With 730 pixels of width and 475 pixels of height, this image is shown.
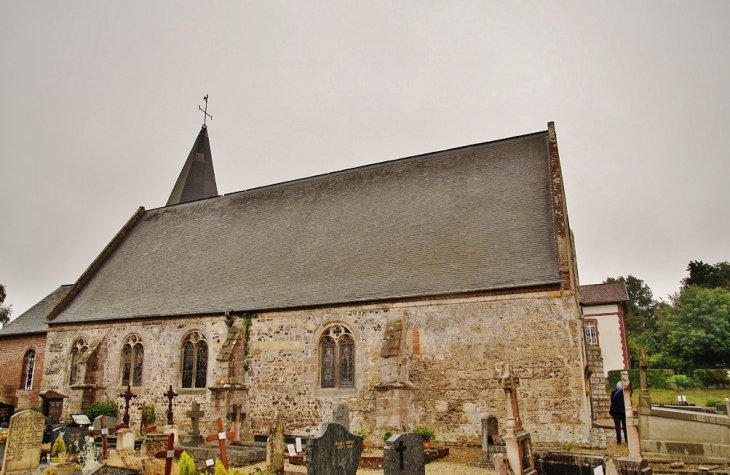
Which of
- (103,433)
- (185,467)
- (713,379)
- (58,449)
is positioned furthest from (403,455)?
(713,379)

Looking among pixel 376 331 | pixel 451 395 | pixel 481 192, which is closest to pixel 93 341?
pixel 376 331

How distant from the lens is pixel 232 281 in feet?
63.7

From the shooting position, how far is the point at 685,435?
463 inches

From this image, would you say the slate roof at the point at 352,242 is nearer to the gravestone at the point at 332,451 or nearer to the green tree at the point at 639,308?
the gravestone at the point at 332,451

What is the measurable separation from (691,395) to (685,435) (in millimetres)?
22089

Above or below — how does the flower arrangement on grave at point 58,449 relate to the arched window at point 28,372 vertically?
below

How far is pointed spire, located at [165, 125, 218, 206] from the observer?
2984cm

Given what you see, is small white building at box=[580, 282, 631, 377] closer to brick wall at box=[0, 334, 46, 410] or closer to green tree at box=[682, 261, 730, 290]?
brick wall at box=[0, 334, 46, 410]

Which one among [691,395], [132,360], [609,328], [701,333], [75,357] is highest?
[609,328]

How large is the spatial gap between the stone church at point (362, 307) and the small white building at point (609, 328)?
19.2 meters

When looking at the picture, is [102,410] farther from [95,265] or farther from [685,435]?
[685,435]

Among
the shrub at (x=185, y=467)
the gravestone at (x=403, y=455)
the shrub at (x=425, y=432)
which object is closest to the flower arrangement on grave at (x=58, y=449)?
the shrub at (x=185, y=467)

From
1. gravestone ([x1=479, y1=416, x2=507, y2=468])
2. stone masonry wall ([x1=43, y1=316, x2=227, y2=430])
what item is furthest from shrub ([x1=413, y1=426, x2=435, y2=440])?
stone masonry wall ([x1=43, y1=316, x2=227, y2=430])

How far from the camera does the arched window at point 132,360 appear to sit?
19.5 m
